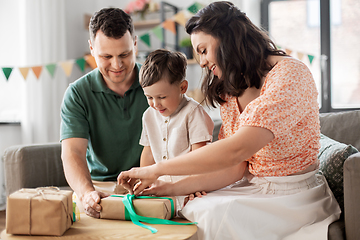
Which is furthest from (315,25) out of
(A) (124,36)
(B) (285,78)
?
(B) (285,78)

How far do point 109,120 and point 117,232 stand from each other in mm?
871

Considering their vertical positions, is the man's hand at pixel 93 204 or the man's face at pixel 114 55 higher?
the man's face at pixel 114 55

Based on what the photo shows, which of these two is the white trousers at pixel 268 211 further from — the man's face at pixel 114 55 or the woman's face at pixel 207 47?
the man's face at pixel 114 55

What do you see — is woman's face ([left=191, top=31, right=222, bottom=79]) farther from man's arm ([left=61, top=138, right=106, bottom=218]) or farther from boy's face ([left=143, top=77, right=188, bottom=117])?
man's arm ([left=61, top=138, right=106, bottom=218])

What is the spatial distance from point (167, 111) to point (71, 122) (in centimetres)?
55

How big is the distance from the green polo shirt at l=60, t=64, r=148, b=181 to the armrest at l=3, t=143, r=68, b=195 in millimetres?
319

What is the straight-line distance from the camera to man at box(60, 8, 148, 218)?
175 cm

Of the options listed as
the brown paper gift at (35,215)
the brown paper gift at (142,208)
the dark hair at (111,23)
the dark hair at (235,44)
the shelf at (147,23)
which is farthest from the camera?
the shelf at (147,23)

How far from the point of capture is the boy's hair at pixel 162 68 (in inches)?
57.0

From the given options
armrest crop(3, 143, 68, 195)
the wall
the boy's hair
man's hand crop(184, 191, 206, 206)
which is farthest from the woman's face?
the wall

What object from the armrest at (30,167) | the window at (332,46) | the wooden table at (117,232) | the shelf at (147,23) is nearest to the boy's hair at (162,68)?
the wooden table at (117,232)

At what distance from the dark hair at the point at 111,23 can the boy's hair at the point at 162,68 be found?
0.32m

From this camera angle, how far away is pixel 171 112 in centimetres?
153

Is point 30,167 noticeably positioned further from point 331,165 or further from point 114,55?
point 331,165
